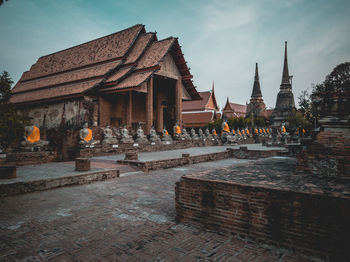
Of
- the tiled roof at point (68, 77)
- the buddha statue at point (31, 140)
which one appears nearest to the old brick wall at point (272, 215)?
the buddha statue at point (31, 140)

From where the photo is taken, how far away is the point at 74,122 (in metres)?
17.8

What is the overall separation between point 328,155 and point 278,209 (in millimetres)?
1425

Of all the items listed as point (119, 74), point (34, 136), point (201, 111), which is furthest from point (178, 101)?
point (201, 111)

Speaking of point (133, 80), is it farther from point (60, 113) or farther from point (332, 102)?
point (332, 102)

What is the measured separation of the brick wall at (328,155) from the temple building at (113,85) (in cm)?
1365

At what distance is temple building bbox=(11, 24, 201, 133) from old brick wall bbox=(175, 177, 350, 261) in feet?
44.8

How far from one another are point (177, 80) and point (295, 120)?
18.5 meters

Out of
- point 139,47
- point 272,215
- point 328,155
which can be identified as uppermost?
point 139,47

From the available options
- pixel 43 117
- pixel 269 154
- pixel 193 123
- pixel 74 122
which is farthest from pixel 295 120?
pixel 43 117

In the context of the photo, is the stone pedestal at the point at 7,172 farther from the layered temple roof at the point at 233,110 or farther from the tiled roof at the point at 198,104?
the layered temple roof at the point at 233,110

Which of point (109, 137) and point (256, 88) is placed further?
point (256, 88)

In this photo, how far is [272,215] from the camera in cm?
245

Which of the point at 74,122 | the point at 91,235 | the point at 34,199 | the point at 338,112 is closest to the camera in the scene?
the point at 91,235

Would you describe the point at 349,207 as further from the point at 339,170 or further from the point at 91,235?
the point at 91,235
